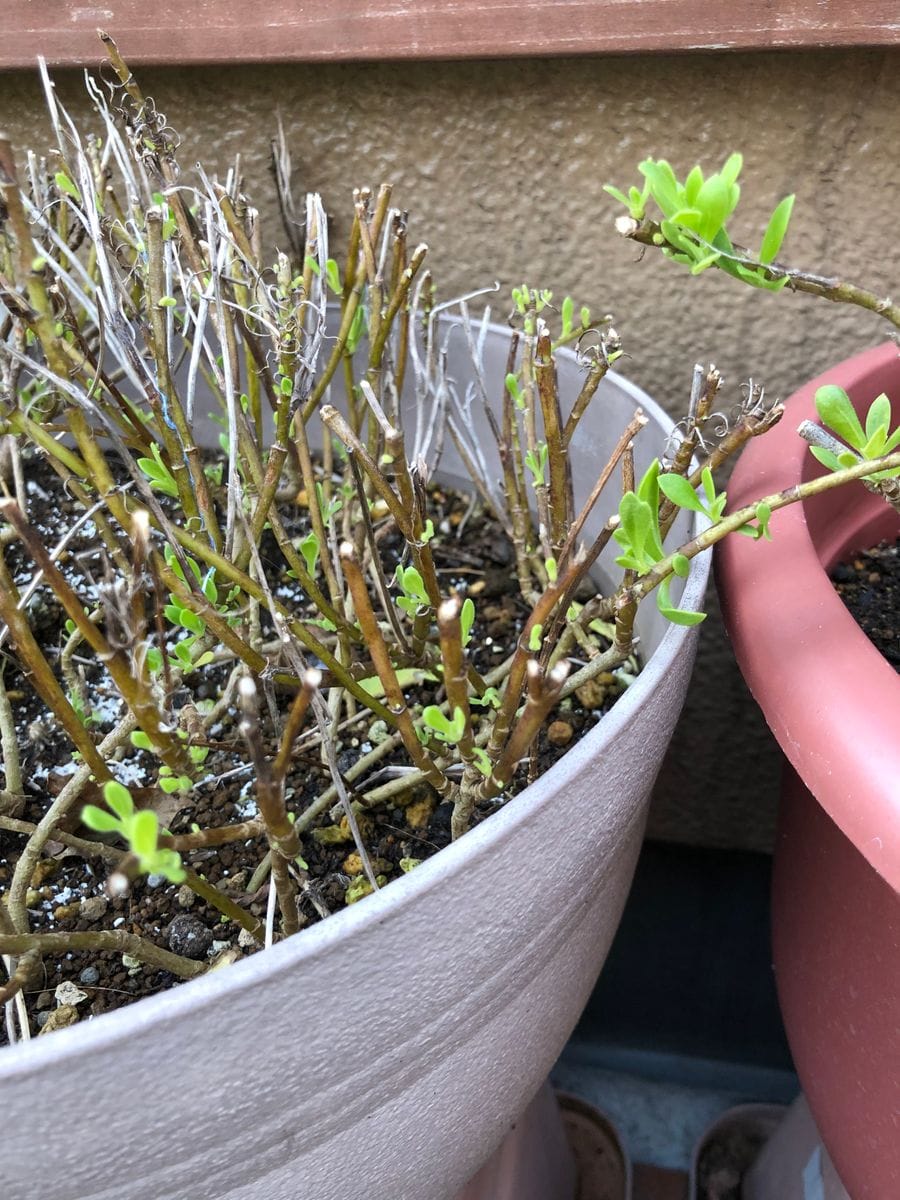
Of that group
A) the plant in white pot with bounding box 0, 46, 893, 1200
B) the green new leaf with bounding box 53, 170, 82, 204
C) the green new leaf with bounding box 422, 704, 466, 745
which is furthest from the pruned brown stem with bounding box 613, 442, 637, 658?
the green new leaf with bounding box 53, 170, 82, 204

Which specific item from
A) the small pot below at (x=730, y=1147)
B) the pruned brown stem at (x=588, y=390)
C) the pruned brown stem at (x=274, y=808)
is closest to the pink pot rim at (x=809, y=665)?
the pruned brown stem at (x=588, y=390)

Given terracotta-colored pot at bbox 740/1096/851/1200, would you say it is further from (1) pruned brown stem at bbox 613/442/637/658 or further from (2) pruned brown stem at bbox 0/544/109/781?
(2) pruned brown stem at bbox 0/544/109/781

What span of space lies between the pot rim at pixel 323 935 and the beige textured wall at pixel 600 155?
0.55 metres

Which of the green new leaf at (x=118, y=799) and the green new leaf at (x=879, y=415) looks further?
the green new leaf at (x=879, y=415)

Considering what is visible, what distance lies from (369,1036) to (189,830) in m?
0.28

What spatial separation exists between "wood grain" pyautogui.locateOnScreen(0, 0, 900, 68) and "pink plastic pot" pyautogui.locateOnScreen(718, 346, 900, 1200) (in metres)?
0.25

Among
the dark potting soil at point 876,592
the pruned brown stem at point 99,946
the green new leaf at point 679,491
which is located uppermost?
the green new leaf at point 679,491

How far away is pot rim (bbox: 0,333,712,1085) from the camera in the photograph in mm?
274

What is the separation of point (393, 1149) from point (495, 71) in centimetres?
77

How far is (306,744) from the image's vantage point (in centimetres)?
57

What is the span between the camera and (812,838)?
0.57m

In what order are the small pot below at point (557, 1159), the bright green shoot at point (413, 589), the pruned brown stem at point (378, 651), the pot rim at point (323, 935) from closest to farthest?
the pot rim at point (323, 935) → the pruned brown stem at point (378, 651) → the bright green shoot at point (413, 589) → the small pot below at point (557, 1159)

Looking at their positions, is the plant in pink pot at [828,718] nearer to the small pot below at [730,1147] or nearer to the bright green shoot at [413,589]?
the bright green shoot at [413,589]

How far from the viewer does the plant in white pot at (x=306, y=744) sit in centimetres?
32
